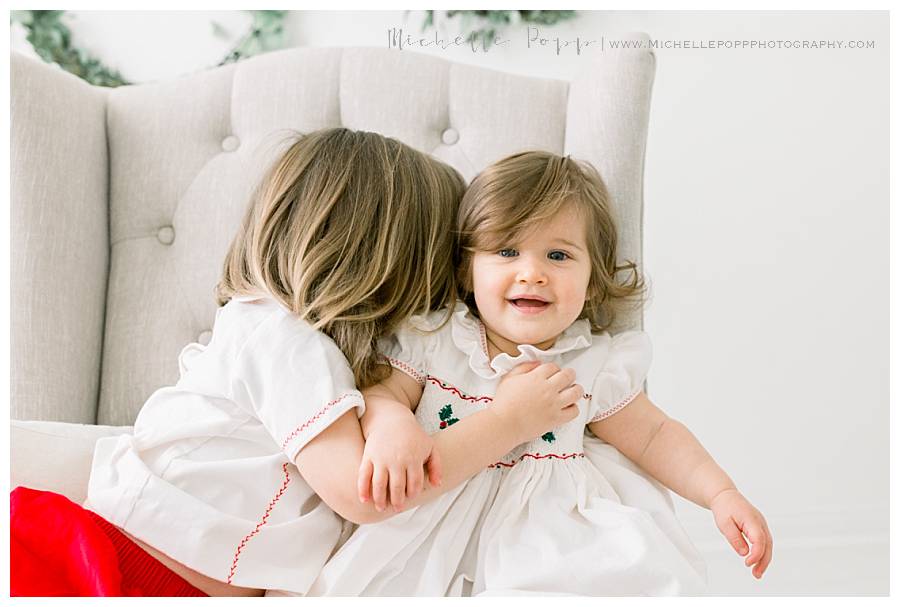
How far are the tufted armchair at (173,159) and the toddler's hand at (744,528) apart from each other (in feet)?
0.96

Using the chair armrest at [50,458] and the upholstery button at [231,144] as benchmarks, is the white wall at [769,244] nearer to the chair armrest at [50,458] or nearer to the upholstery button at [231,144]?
the upholstery button at [231,144]

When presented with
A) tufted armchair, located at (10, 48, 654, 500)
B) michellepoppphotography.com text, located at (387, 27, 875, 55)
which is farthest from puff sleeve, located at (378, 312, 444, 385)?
michellepoppphotography.com text, located at (387, 27, 875, 55)

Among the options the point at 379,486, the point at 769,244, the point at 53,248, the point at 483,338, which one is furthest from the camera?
the point at 769,244

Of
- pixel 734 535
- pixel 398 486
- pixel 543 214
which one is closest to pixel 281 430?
pixel 398 486

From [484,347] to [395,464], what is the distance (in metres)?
0.24

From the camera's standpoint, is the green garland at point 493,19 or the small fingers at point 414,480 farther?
the green garland at point 493,19

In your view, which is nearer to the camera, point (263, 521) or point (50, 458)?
point (263, 521)

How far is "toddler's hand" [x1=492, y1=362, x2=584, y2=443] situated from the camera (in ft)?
2.90

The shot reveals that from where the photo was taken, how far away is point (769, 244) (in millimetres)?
1768

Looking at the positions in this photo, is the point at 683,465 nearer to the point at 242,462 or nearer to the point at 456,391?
the point at 456,391

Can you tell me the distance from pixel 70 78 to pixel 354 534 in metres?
0.87

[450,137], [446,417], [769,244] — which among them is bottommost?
[769,244]

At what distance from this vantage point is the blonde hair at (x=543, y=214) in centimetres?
95


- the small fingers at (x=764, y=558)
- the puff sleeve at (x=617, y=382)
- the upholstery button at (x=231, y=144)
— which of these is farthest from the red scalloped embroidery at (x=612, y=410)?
the upholstery button at (x=231, y=144)
